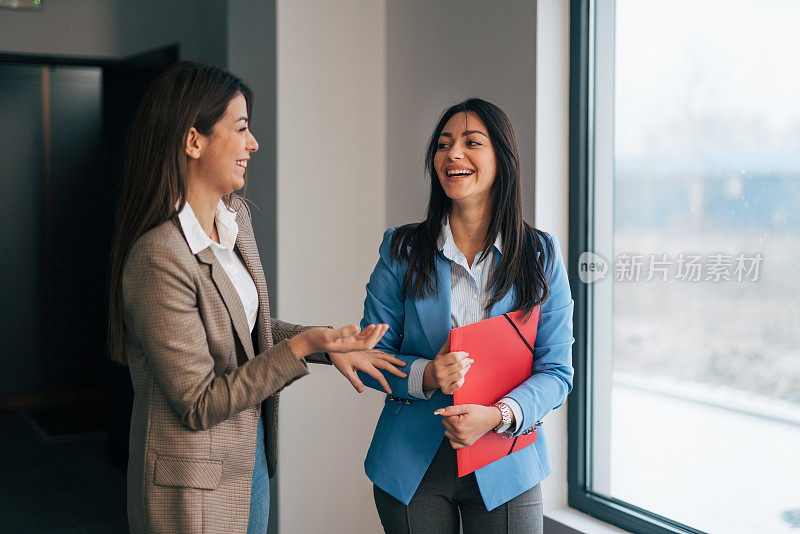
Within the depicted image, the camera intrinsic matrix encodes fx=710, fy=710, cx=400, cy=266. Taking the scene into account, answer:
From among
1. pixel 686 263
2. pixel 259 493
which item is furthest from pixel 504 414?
pixel 686 263

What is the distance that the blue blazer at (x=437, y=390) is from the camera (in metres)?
1.64

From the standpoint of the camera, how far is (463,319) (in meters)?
1.70

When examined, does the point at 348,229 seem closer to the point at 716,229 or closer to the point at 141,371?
the point at 716,229

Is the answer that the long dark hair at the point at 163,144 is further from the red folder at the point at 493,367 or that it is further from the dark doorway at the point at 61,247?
the dark doorway at the point at 61,247

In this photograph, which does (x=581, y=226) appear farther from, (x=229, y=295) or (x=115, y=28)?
(x=115, y=28)

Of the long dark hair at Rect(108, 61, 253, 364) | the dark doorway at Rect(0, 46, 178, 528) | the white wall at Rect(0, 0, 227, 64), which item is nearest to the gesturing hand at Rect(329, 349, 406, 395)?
the long dark hair at Rect(108, 61, 253, 364)

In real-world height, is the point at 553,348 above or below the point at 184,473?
above

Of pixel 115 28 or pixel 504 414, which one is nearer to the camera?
pixel 504 414

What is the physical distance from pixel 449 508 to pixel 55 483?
180 cm

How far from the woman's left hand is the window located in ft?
2.97

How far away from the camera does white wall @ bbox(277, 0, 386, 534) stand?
9.61 feet

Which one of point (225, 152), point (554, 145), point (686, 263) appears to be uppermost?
point (554, 145)

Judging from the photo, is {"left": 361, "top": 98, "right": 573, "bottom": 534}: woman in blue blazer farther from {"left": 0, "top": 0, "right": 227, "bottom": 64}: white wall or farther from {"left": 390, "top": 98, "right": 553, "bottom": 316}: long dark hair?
{"left": 0, "top": 0, "right": 227, "bottom": 64}: white wall

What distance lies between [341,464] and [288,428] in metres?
0.32
